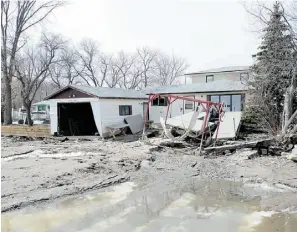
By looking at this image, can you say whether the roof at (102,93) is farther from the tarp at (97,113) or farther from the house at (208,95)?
the house at (208,95)

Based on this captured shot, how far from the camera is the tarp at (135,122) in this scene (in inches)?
819

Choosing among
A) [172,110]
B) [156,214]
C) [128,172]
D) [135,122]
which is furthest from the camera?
[172,110]

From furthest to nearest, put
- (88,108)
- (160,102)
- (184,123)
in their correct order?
1. (160,102)
2. (88,108)
3. (184,123)

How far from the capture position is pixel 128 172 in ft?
30.3

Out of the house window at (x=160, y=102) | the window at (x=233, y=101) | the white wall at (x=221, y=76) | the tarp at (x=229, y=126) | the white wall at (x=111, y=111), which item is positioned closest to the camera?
the tarp at (x=229, y=126)

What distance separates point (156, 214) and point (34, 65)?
33984 millimetres

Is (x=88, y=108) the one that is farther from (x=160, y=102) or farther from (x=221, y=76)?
(x=221, y=76)

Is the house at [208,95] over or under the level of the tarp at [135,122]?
over

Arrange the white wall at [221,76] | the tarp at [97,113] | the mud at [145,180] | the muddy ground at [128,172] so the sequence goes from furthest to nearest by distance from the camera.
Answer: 1. the white wall at [221,76]
2. the tarp at [97,113]
3. the muddy ground at [128,172]
4. the mud at [145,180]

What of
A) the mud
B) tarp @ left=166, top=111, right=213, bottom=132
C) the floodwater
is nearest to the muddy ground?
the mud

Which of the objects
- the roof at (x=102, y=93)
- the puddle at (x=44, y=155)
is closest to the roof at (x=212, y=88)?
the roof at (x=102, y=93)

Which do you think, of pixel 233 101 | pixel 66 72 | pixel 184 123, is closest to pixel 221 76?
pixel 233 101

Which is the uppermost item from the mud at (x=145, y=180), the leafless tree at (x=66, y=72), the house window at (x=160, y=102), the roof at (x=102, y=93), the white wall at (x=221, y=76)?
the leafless tree at (x=66, y=72)

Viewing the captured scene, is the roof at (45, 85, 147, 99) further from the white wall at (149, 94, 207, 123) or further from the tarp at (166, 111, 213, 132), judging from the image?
the tarp at (166, 111, 213, 132)
